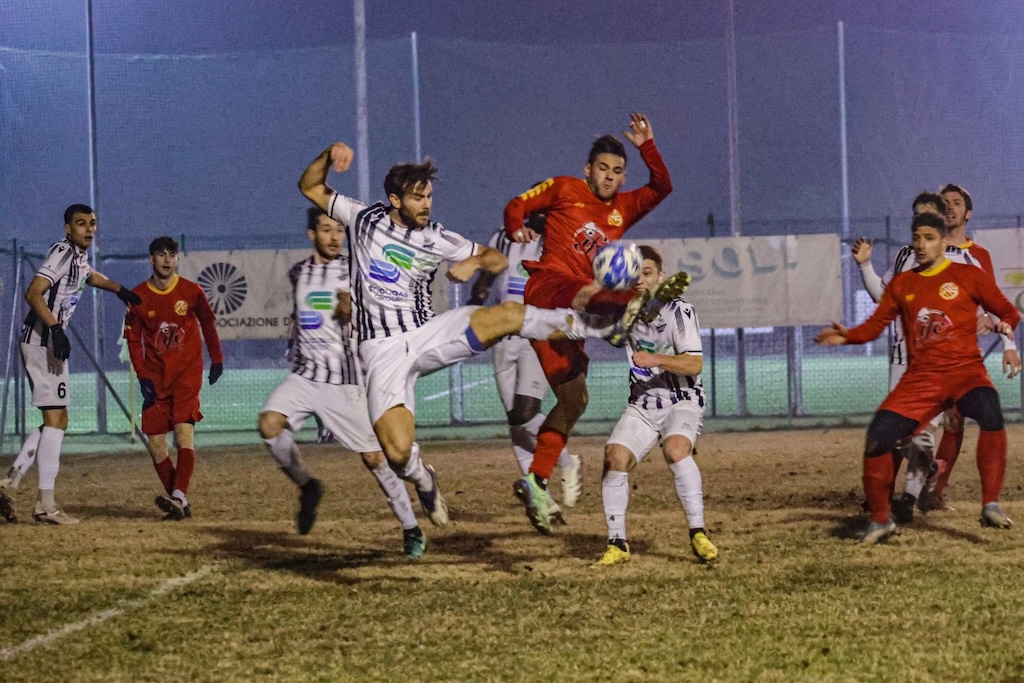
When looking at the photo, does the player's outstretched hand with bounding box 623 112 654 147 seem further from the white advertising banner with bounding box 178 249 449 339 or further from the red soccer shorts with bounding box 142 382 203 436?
the white advertising banner with bounding box 178 249 449 339

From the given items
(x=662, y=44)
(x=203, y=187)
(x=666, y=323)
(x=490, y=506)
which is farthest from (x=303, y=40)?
(x=666, y=323)

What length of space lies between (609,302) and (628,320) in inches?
A: 7.6

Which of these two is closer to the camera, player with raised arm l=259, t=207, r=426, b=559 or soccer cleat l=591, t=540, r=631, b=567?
soccer cleat l=591, t=540, r=631, b=567

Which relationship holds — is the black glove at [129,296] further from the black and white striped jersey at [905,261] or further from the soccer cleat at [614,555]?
the black and white striped jersey at [905,261]

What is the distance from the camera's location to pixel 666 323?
6.88 m

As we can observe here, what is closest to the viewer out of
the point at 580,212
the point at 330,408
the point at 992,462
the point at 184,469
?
the point at 580,212

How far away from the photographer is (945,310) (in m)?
7.25

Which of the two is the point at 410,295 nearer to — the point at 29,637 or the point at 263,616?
the point at 263,616

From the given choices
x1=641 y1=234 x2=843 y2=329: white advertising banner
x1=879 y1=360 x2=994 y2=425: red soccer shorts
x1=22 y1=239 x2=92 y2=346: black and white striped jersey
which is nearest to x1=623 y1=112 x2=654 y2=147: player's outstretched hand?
x1=879 y1=360 x2=994 y2=425: red soccer shorts

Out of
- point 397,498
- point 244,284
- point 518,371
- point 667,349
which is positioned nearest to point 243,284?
point 244,284

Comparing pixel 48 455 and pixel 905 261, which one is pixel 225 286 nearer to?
pixel 48 455

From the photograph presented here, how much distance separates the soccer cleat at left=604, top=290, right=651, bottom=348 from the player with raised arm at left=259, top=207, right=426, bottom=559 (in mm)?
1914

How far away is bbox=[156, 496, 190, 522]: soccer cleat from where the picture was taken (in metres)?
9.55

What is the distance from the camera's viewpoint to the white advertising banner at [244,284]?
15.9 m
